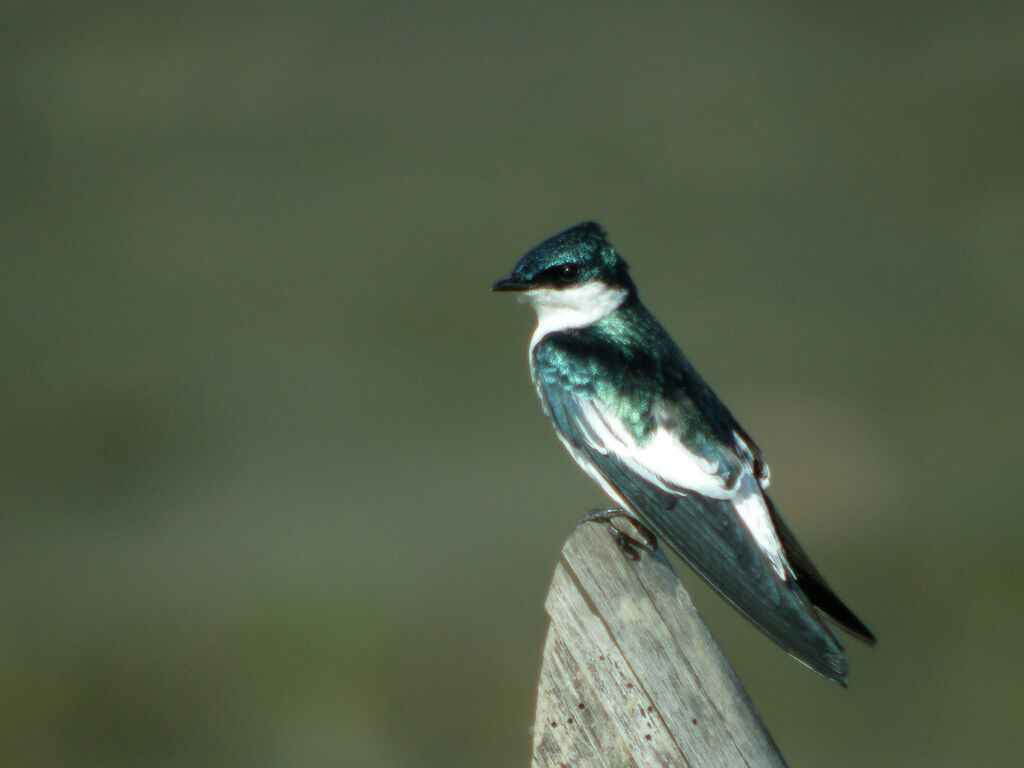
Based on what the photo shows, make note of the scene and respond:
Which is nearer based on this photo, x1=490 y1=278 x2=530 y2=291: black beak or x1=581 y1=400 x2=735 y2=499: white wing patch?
x1=581 y1=400 x2=735 y2=499: white wing patch

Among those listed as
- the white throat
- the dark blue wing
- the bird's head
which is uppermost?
the bird's head

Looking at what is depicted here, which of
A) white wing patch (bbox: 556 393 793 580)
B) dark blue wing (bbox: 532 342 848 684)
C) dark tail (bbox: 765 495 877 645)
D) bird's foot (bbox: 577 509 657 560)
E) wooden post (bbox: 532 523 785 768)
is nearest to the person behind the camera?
wooden post (bbox: 532 523 785 768)

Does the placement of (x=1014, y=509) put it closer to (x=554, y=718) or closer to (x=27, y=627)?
(x=27, y=627)

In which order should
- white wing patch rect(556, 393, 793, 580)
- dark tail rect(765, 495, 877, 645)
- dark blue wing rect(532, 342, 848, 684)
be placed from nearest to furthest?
dark blue wing rect(532, 342, 848, 684) < dark tail rect(765, 495, 877, 645) < white wing patch rect(556, 393, 793, 580)

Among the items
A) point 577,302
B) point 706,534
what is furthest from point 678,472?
point 577,302

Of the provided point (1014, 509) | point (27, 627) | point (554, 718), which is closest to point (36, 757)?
point (27, 627)

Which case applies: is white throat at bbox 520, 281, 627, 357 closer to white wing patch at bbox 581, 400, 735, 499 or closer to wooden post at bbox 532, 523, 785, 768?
white wing patch at bbox 581, 400, 735, 499

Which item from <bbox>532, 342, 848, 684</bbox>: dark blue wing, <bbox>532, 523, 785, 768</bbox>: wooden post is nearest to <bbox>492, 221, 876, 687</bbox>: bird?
<bbox>532, 342, 848, 684</bbox>: dark blue wing

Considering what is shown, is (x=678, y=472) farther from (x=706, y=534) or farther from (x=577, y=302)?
(x=577, y=302)
